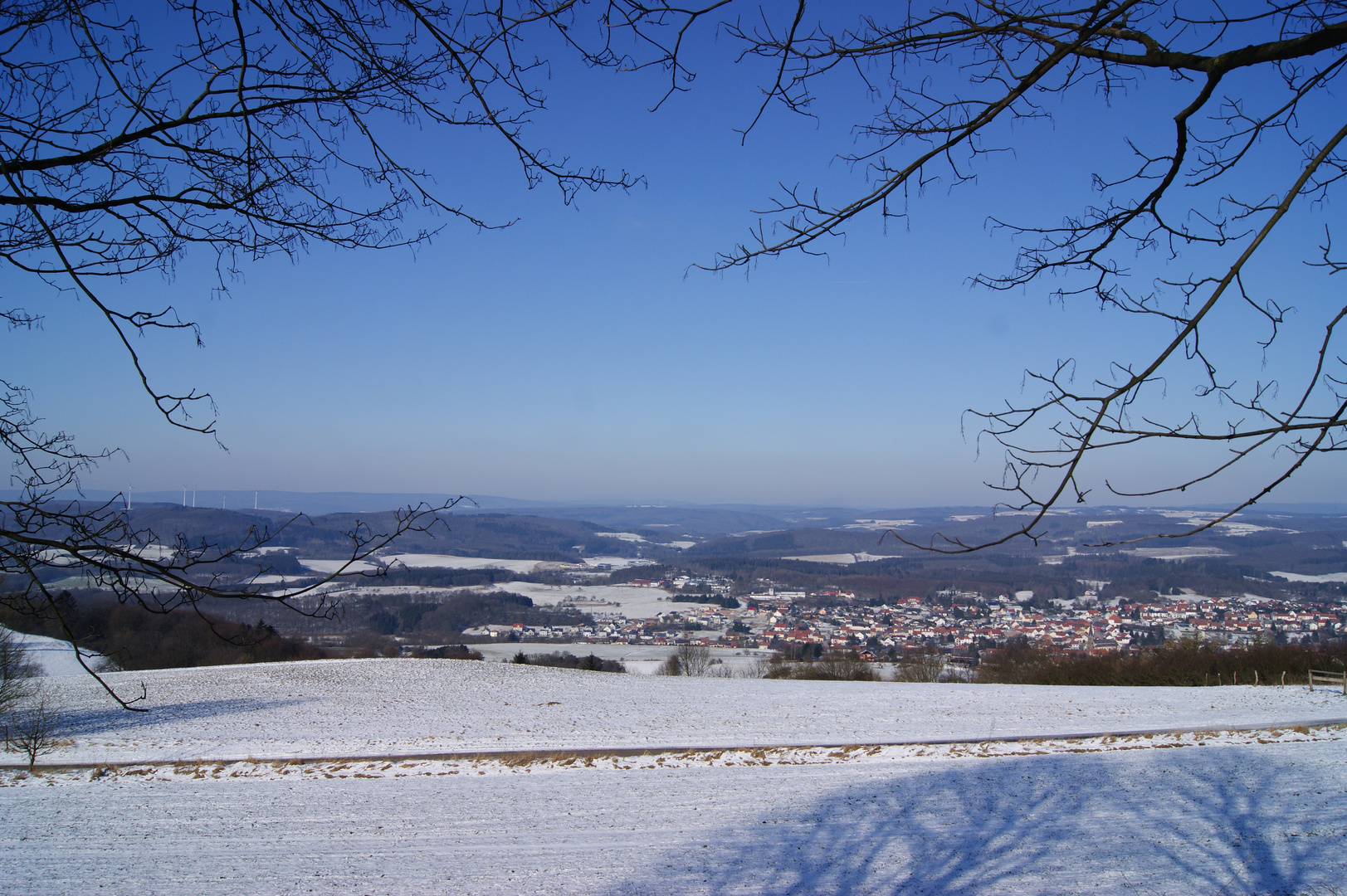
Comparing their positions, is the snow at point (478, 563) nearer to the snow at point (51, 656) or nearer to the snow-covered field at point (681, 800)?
the snow at point (51, 656)

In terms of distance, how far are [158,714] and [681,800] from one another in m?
13.5

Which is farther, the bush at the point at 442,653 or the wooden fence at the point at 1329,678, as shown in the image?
the bush at the point at 442,653

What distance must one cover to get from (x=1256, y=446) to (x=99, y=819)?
13.6 meters

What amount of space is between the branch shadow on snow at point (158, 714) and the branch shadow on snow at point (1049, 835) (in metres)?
13.3

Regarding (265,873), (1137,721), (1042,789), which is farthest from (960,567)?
Result: (265,873)

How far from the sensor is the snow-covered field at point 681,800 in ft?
26.5

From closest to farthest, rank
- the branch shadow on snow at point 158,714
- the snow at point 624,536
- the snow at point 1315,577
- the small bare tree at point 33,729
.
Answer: the small bare tree at point 33,729 → the branch shadow on snow at point 158,714 → the snow at point 1315,577 → the snow at point 624,536

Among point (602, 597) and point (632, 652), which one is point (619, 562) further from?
point (632, 652)

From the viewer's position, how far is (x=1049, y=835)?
29.9 feet

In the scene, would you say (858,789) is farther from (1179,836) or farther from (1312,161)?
(1312,161)

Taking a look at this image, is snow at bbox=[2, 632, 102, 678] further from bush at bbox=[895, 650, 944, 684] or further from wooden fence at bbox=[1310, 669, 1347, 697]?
wooden fence at bbox=[1310, 669, 1347, 697]

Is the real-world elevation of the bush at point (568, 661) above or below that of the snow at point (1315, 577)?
below

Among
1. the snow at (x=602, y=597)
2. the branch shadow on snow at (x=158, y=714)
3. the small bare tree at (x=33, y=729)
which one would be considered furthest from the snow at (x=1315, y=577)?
the small bare tree at (x=33, y=729)

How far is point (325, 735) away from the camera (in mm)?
14492
